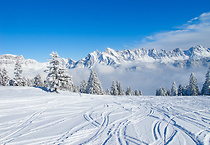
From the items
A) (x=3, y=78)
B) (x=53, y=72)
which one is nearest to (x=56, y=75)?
(x=53, y=72)

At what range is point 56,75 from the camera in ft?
71.7

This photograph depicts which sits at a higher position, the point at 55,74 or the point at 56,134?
the point at 55,74

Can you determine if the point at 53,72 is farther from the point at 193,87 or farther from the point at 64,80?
the point at 193,87

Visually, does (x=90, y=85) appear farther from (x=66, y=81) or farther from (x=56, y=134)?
(x=56, y=134)

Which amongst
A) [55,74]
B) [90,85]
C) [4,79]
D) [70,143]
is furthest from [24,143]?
[4,79]

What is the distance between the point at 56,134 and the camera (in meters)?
5.25

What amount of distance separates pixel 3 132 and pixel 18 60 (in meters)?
34.9

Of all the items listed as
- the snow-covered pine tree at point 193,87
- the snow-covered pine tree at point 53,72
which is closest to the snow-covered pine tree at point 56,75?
the snow-covered pine tree at point 53,72

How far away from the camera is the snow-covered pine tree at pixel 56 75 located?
21172 mm

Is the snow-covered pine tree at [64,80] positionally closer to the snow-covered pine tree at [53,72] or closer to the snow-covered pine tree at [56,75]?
the snow-covered pine tree at [56,75]

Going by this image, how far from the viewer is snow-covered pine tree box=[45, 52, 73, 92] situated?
21172 mm

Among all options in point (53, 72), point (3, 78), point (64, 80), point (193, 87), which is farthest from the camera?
point (3, 78)

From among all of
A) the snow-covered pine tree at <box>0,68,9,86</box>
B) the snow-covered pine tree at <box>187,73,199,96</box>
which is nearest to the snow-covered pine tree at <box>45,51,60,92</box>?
the snow-covered pine tree at <box>0,68,9,86</box>

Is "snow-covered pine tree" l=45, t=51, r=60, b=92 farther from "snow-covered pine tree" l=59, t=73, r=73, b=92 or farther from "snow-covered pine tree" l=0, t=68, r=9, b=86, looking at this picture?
"snow-covered pine tree" l=0, t=68, r=9, b=86
